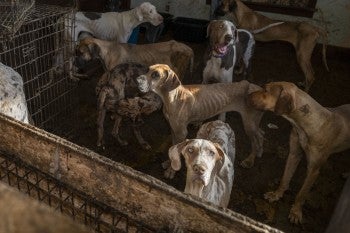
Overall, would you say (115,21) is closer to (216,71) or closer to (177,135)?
(216,71)

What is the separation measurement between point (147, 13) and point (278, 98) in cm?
443

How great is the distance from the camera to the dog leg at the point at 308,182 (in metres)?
3.91

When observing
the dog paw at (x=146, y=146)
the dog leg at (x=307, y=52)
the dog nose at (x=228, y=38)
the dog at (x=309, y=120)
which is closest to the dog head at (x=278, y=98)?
the dog at (x=309, y=120)

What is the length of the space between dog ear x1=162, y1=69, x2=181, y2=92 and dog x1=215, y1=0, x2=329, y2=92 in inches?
155

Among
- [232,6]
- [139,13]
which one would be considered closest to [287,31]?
[232,6]

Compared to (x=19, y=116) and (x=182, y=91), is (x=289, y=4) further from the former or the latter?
(x=19, y=116)

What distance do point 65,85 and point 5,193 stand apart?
5.51 m

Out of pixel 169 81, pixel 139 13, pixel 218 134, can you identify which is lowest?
pixel 218 134

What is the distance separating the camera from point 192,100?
4727 mm

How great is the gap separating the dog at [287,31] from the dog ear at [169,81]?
3.93 m

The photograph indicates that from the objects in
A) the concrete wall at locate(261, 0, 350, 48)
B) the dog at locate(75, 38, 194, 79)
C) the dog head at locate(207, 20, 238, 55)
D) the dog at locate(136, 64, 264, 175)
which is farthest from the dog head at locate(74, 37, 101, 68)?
the concrete wall at locate(261, 0, 350, 48)

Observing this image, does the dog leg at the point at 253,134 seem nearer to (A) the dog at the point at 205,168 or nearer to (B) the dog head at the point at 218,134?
(B) the dog head at the point at 218,134

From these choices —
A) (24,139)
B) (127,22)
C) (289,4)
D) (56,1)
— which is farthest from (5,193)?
(289,4)

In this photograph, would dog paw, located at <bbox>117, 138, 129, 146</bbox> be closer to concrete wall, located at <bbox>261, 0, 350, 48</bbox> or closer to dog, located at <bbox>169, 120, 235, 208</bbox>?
dog, located at <bbox>169, 120, 235, 208</bbox>
